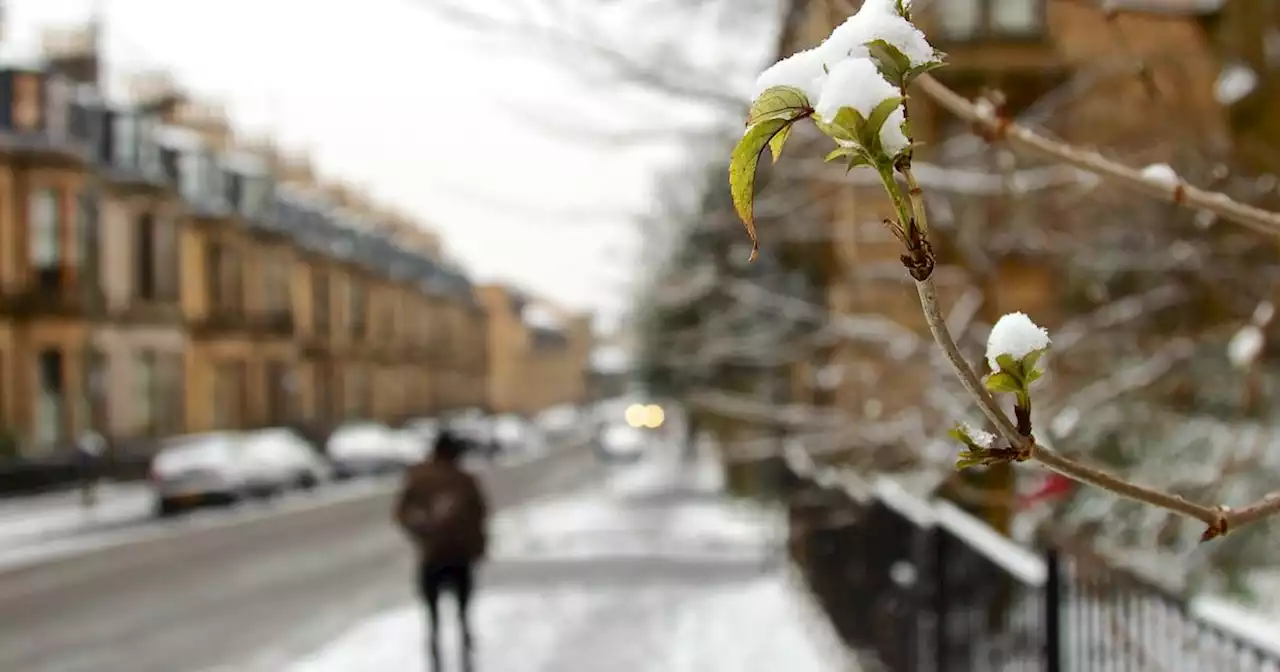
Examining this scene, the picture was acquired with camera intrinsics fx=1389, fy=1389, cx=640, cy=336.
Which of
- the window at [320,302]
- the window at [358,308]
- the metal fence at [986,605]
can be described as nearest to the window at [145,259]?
the window at [320,302]

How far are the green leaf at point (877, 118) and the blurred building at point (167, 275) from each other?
105ft

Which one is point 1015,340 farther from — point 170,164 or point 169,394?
point 170,164

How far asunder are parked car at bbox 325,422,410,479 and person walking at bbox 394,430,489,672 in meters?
28.7

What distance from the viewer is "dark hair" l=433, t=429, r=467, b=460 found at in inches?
388

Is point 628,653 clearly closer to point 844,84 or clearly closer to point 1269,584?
point 1269,584

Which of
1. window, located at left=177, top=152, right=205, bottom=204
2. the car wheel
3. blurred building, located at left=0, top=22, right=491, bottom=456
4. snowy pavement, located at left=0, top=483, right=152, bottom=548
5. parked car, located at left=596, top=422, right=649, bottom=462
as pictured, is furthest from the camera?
parked car, located at left=596, top=422, right=649, bottom=462

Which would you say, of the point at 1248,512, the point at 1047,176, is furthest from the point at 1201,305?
the point at 1248,512

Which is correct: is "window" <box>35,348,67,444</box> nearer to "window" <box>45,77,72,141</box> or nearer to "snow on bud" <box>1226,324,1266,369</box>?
"window" <box>45,77,72,141</box>

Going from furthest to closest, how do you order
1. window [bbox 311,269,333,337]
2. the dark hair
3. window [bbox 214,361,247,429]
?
window [bbox 311,269,333,337], window [bbox 214,361,247,429], the dark hair

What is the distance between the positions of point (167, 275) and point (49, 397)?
6.61 metres

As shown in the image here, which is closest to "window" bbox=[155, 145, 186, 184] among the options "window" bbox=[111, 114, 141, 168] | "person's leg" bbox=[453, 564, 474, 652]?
"window" bbox=[111, 114, 141, 168]

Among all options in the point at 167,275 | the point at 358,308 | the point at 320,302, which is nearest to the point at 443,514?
the point at 167,275

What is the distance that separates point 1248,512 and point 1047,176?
5397 mm

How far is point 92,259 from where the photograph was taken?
3353cm
